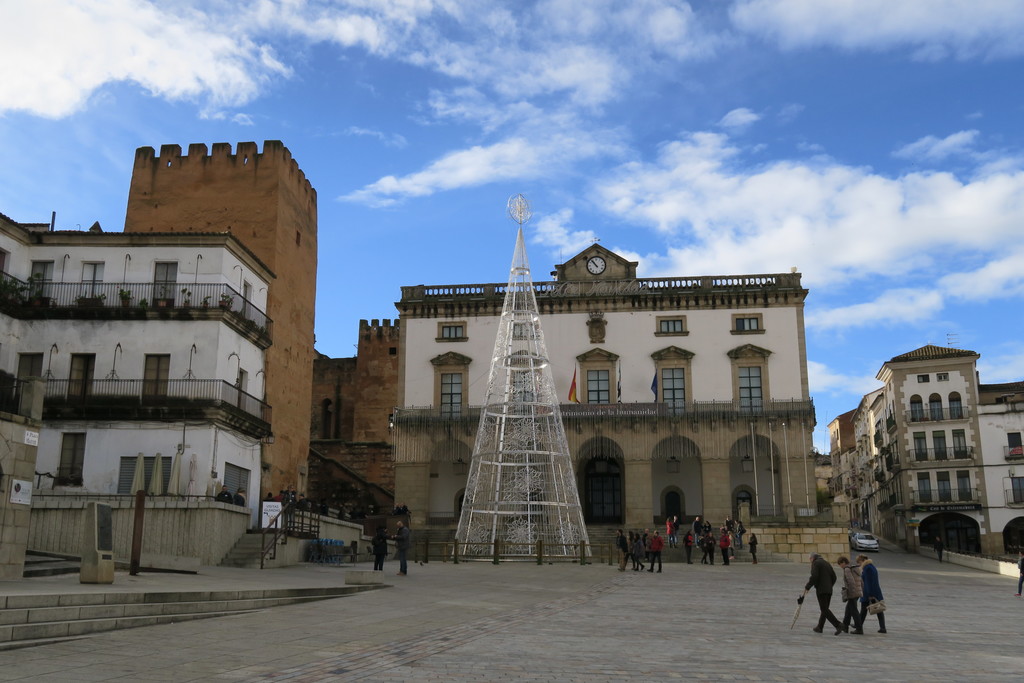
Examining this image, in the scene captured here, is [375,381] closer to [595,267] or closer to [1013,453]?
[595,267]

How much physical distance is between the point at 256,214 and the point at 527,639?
3517 cm

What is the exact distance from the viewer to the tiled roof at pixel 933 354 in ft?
190

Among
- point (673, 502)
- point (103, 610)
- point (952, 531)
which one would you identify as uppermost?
point (673, 502)

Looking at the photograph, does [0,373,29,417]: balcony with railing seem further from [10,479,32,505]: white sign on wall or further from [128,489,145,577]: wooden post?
[128,489,145,577]: wooden post

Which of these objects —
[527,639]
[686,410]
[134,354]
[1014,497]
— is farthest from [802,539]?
[527,639]

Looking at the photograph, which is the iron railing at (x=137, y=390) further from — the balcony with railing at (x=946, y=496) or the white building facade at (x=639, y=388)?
the balcony with railing at (x=946, y=496)

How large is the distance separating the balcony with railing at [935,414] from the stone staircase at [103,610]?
49.2 meters

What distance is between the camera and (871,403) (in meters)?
73.6

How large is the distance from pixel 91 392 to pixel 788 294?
32917mm

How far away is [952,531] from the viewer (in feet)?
191

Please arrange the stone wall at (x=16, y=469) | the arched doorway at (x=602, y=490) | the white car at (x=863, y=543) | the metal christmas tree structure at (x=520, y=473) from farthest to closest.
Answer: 1. the white car at (x=863, y=543)
2. the arched doorway at (x=602, y=490)
3. the metal christmas tree structure at (x=520, y=473)
4. the stone wall at (x=16, y=469)

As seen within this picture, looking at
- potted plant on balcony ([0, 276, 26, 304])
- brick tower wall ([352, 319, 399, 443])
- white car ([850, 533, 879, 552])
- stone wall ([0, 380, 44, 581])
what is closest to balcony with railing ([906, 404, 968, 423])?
white car ([850, 533, 879, 552])

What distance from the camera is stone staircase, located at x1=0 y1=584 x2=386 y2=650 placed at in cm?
1221

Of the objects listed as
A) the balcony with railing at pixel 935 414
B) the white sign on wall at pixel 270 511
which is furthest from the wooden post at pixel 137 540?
the balcony with railing at pixel 935 414
